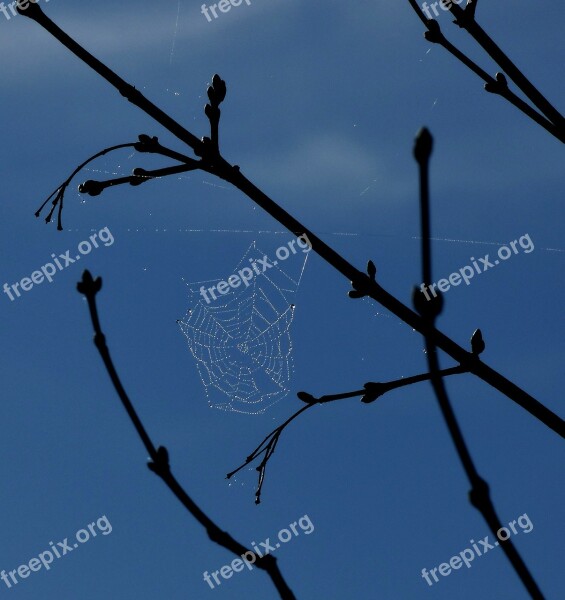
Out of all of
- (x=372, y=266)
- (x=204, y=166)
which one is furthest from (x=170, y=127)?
(x=372, y=266)

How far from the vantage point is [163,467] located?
193 centimetres

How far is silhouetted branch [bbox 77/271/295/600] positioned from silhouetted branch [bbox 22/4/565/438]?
999 mm

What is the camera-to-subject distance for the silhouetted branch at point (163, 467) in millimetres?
1791

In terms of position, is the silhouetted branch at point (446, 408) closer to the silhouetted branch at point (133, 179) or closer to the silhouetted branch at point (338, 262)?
the silhouetted branch at point (338, 262)

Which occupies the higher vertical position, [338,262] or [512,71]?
[512,71]

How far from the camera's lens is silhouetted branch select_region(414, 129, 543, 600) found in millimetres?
1312

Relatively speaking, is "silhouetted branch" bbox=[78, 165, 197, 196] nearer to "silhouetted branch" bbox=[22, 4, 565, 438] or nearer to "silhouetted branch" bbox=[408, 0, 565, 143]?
"silhouetted branch" bbox=[22, 4, 565, 438]

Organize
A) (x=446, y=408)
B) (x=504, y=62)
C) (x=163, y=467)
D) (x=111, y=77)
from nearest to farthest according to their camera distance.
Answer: (x=446, y=408) → (x=163, y=467) → (x=111, y=77) → (x=504, y=62)

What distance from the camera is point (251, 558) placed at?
1.96m

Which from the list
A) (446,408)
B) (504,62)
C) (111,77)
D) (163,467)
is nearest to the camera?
(446,408)

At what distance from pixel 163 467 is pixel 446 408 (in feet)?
2.38

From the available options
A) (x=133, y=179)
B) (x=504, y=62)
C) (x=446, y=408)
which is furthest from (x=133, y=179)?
(x=446, y=408)

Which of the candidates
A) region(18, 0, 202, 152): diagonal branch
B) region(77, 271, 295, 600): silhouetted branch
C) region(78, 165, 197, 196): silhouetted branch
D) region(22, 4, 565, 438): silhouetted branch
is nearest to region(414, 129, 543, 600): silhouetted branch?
region(77, 271, 295, 600): silhouetted branch

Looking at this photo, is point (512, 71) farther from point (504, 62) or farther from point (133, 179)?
point (133, 179)
